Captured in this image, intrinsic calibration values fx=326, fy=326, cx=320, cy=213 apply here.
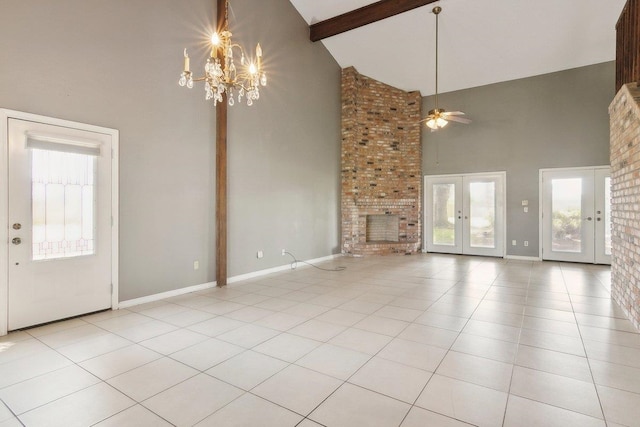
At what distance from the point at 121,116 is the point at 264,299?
2868 millimetres

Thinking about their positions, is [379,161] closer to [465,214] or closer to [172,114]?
[465,214]

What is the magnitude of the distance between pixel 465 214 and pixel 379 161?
253 centimetres

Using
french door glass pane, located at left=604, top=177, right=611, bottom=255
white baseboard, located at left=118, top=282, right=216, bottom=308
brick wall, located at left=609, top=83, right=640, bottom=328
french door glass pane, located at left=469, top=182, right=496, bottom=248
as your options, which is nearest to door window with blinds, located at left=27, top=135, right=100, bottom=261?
white baseboard, located at left=118, top=282, right=216, bottom=308

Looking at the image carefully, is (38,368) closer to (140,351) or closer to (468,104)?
(140,351)

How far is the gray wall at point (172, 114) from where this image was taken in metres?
3.36

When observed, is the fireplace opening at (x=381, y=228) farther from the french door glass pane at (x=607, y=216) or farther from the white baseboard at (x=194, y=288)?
the french door glass pane at (x=607, y=216)

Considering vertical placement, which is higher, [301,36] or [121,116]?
[301,36]

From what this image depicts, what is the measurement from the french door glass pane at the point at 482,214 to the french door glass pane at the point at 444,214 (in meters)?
0.42

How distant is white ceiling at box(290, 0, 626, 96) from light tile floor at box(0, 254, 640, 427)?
4.78 m

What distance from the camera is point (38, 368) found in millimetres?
2498

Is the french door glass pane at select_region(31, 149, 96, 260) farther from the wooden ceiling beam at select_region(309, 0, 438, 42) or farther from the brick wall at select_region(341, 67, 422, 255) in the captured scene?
the brick wall at select_region(341, 67, 422, 255)

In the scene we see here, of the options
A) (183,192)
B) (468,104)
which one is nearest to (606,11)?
(468,104)

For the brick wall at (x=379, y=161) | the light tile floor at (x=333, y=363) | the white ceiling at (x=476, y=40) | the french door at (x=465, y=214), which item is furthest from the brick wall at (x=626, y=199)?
the brick wall at (x=379, y=161)

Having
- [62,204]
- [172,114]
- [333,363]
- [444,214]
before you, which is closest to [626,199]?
[333,363]
